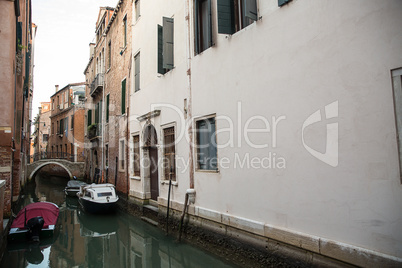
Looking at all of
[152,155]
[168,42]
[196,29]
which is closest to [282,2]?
[196,29]

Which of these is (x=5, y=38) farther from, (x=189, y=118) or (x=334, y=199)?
(x=334, y=199)

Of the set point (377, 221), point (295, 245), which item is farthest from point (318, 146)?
point (295, 245)

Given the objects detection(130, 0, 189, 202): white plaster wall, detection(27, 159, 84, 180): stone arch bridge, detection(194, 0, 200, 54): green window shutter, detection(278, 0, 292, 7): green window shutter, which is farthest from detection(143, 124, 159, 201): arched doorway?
detection(27, 159, 84, 180): stone arch bridge

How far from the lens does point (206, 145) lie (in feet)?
21.7

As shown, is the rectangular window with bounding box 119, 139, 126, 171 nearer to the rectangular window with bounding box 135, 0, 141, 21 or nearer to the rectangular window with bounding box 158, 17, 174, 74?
the rectangular window with bounding box 135, 0, 141, 21

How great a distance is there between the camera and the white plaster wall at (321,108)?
3.29 m

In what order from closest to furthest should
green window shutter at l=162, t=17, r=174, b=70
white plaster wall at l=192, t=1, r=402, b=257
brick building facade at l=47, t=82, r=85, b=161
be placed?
white plaster wall at l=192, t=1, r=402, b=257 → green window shutter at l=162, t=17, r=174, b=70 → brick building facade at l=47, t=82, r=85, b=161

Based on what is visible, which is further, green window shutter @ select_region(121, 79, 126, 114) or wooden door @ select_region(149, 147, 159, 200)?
green window shutter @ select_region(121, 79, 126, 114)

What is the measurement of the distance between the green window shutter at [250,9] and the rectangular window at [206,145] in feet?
7.34

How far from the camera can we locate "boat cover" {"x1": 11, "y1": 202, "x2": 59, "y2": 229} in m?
7.63

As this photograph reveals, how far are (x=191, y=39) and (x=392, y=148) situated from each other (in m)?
5.22

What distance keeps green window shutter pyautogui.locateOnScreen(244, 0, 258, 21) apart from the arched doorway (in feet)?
17.9

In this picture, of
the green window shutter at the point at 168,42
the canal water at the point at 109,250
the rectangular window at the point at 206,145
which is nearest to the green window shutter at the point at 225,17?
the rectangular window at the point at 206,145

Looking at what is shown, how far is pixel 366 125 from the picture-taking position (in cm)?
347
